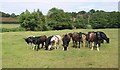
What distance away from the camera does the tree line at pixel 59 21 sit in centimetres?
3906

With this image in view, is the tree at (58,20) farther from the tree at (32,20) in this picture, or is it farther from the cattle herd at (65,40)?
the cattle herd at (65,40)

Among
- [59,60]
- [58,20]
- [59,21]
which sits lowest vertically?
[59,60]

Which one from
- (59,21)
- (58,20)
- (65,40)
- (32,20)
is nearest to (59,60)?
(65,40)

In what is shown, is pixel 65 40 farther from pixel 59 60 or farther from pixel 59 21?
pixel 59 21

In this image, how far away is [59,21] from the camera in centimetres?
4353

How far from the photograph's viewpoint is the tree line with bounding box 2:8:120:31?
39.1 m

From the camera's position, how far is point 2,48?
54.4ft

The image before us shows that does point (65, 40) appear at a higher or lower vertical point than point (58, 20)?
lower

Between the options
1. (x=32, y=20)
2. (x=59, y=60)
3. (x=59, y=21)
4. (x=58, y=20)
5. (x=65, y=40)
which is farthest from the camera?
(x=58, y=20)

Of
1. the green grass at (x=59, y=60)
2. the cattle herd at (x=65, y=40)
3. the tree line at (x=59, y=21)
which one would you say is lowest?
the green grass at (x=59, y=60)

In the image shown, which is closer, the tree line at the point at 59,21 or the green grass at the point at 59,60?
the green grass at the point at 59,60

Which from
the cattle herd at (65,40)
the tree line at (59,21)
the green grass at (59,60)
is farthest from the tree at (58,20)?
the green grass at (59,60)

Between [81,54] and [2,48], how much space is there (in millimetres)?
5688

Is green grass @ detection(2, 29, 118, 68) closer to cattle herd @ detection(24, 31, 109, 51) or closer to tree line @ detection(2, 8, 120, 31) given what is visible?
cattle herd @ detection(24, 31, 109, 51)
